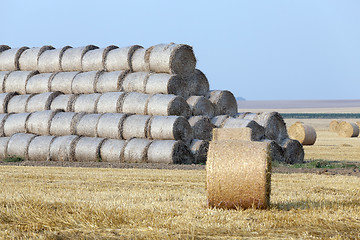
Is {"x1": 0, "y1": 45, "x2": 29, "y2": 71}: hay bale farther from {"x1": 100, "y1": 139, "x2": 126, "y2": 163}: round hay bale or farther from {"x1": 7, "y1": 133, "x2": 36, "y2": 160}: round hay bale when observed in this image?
{"x1": 100, "y1": 139, "x2": 126, "y2": 163}: round hay bale

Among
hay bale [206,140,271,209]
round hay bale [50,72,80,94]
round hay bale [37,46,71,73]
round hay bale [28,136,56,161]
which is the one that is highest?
round hay bale [37,46,71,73]

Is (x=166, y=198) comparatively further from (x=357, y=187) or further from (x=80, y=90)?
(x=80, y=90)

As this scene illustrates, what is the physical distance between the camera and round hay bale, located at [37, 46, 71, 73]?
18.8 metres

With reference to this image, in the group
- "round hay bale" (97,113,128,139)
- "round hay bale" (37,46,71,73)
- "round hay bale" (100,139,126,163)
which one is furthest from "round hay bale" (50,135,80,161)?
"round hay bale" (37,46,71,73)

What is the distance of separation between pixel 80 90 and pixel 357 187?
9.89 m

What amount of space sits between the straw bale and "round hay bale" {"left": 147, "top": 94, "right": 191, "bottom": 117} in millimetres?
2277

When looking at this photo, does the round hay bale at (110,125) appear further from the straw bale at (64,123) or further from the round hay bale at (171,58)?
the round hay bale at (171,58)

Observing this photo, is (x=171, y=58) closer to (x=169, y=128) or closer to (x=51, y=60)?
(x=169, y=128)

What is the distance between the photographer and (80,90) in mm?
17922

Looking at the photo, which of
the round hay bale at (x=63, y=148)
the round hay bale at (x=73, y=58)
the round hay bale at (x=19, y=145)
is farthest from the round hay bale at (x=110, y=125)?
the round hay bale at (x=73, y=58)

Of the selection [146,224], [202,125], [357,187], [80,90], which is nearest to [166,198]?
[146,224]

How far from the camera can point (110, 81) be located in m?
17.2

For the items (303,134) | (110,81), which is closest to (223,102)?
(110,81)

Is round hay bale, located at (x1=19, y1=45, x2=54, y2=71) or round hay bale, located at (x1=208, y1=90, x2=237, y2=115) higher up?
round hay bale, located at (x1=19, y1=45, x2=54, y2=71)
